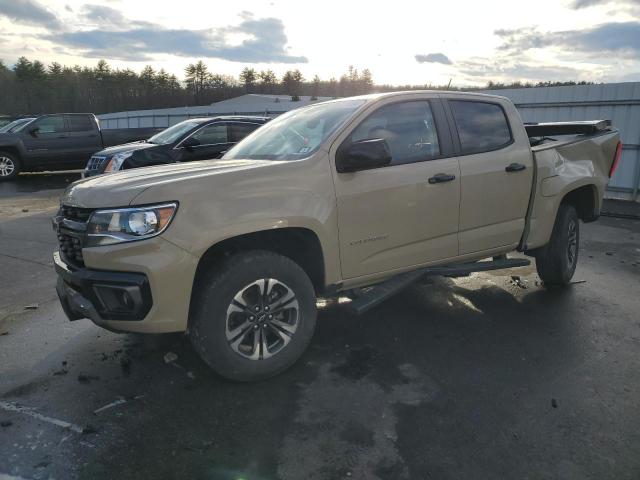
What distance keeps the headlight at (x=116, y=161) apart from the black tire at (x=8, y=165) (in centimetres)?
710

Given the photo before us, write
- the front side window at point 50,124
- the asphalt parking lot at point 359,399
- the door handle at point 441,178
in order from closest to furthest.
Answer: the asphalt parking lot at point 359,399, the door handle at point 441,178, the front side window at point 50,124

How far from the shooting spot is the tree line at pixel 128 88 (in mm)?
71188

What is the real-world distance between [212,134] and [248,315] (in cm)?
697

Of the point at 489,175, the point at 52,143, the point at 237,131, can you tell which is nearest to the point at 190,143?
the point at 237,131

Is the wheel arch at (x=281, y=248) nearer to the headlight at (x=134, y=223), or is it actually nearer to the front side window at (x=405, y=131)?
the headlight at (x=134, y=223)

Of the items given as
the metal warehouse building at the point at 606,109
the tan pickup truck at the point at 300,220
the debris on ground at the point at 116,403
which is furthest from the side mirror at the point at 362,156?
the metal warehouse building at the point at 606,109

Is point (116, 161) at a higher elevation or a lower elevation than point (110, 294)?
higher

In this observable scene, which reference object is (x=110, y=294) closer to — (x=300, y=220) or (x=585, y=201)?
(x=300, y=220)

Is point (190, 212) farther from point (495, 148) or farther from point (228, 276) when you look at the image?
point (495, 148)

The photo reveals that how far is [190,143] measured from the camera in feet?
30.8

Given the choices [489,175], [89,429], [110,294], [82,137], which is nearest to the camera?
[89,429]

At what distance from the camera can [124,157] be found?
30.2ft

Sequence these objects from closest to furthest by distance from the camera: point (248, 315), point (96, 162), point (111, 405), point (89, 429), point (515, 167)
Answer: point (89, 429), point (111, 405), point (248, 315), point (515, 167), point (96, 162)

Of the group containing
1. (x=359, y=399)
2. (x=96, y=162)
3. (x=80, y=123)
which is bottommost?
(x=359, y=399)
